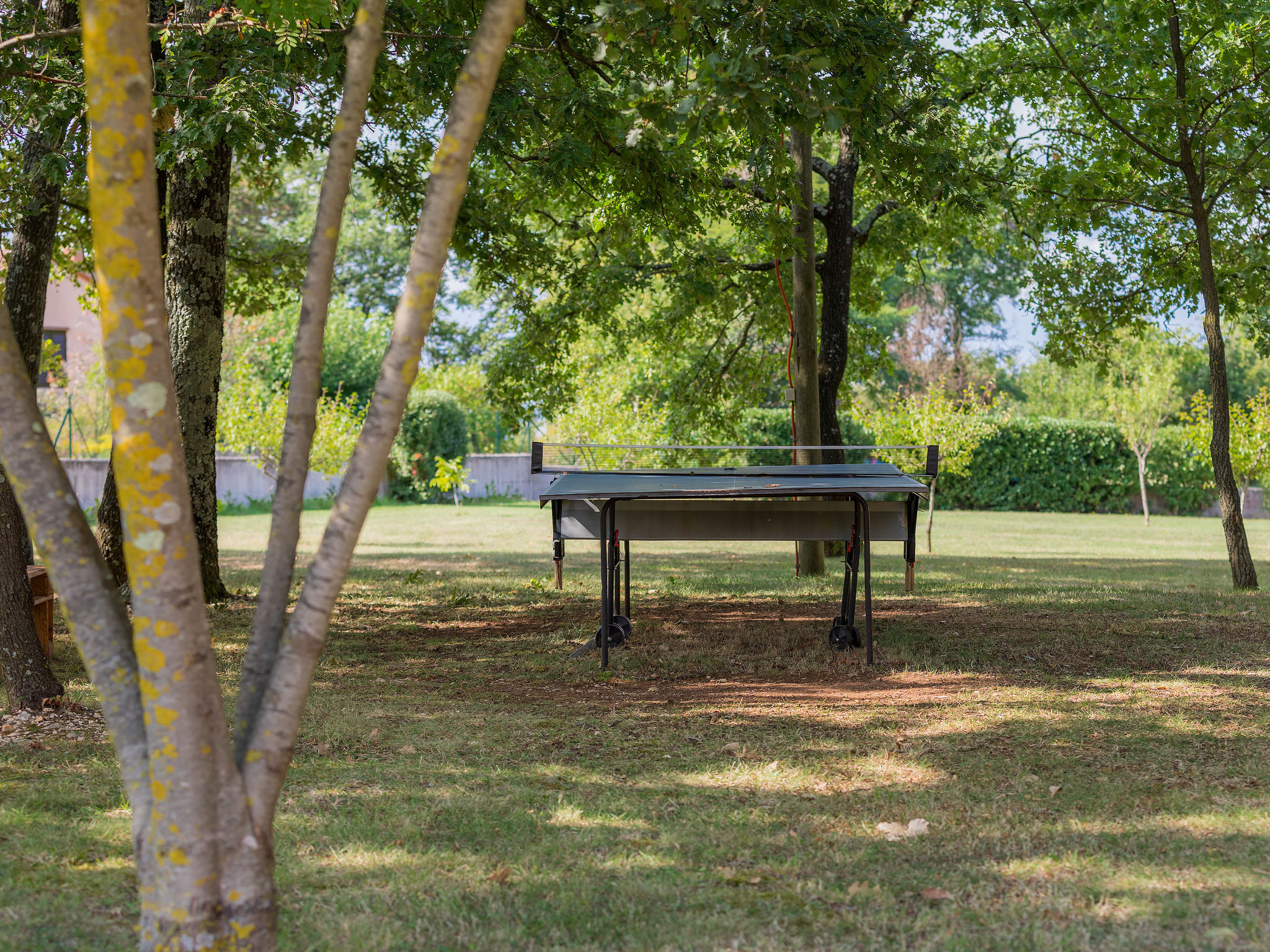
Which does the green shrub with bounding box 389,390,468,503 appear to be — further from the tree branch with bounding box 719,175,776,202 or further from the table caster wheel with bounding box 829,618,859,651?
the table caster wheel with bounding box 829,618,859,651

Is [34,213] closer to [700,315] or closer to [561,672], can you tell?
[561,672]

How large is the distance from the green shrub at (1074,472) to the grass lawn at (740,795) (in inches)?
908

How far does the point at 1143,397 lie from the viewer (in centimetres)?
2678

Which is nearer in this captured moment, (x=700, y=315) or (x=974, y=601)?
(x=974, y=601)

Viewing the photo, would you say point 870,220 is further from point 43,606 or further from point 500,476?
point 500,476

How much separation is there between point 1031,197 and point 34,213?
9.98 meters

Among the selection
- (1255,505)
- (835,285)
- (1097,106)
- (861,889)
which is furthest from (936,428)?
(1255,505)

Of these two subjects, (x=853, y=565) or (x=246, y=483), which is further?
(x=246, y=483)

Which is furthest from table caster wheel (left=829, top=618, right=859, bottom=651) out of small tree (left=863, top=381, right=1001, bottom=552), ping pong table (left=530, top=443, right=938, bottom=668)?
small tree (left=863, top=381, right=1001, bottom=552)

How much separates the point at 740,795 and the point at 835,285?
1107 cm

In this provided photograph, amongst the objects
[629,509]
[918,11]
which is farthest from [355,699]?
[918,11]

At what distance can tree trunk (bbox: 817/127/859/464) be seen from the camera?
1401cm

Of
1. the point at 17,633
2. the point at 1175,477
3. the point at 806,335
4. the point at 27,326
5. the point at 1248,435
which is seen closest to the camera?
the point at 17,633

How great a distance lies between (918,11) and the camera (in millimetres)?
13781
